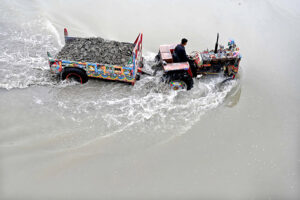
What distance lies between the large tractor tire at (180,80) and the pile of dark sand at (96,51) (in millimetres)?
1358

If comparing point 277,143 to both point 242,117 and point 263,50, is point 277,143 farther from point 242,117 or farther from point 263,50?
point 263,50

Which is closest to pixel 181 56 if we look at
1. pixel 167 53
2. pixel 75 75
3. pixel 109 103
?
pixel 167 53

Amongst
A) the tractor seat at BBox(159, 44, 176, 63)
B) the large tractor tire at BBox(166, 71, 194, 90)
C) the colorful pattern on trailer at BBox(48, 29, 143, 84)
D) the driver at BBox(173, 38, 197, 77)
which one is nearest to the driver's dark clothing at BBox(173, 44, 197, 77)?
the driver at BBox(173, 38, 197, 77)

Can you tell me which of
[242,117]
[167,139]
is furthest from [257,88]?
[167,139]

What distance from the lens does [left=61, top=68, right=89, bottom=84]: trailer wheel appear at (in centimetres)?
642

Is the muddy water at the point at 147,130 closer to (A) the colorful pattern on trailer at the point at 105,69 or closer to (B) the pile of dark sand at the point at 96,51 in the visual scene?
(A) the colorful pattern on trailer at the point at 105,69

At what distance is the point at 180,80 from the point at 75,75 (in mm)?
3010

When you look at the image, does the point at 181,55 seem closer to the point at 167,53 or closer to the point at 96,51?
the point at 167,53

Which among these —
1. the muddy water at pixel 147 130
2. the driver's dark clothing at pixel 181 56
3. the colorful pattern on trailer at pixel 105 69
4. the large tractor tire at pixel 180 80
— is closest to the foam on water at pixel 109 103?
the muddy water at pixel 147 130

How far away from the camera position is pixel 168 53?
6816mm

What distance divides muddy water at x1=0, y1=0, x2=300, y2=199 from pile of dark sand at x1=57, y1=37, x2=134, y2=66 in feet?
2.55

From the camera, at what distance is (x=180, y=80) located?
6.53m

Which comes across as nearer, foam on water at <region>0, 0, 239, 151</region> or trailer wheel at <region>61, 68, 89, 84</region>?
foam on water at <region>0, 0, 239, 151</region>

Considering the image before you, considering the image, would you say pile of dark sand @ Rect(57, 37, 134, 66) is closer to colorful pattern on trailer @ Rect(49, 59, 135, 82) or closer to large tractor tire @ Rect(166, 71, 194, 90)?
colorful pattern on trailer @ Rect(49, 59, 135, 82)
